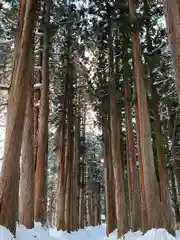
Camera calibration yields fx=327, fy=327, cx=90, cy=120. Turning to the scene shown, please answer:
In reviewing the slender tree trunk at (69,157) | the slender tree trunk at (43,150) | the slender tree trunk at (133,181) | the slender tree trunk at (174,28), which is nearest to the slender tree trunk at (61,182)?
the slender tree trunk at (69,157)

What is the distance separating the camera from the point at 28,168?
950 cm

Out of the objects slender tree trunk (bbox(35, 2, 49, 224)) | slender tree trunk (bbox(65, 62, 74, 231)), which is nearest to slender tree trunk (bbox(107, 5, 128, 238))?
slender tree trunk (bbox(35, 2, 49, 224))

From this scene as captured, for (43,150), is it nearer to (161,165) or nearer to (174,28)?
(161,165)

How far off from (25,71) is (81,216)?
72.1 feet

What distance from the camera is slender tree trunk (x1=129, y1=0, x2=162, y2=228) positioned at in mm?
8688

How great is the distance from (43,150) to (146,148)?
413 centimetres

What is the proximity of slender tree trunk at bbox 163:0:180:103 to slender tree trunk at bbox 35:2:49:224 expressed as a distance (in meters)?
7.97

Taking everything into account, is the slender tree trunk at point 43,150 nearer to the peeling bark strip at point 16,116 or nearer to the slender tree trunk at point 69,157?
the slender tree trunk at point 69,157

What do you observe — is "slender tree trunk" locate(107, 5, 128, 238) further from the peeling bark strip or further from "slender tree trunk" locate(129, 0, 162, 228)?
the peeling bark strip

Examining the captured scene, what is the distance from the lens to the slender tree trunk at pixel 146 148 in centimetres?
869

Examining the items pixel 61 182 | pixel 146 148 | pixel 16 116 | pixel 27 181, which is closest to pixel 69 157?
pixel 61 182

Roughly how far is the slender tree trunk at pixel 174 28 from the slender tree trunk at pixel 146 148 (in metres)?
5.08

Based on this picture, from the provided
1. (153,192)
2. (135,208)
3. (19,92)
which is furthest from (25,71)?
(135,208)

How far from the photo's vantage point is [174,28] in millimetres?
4473
